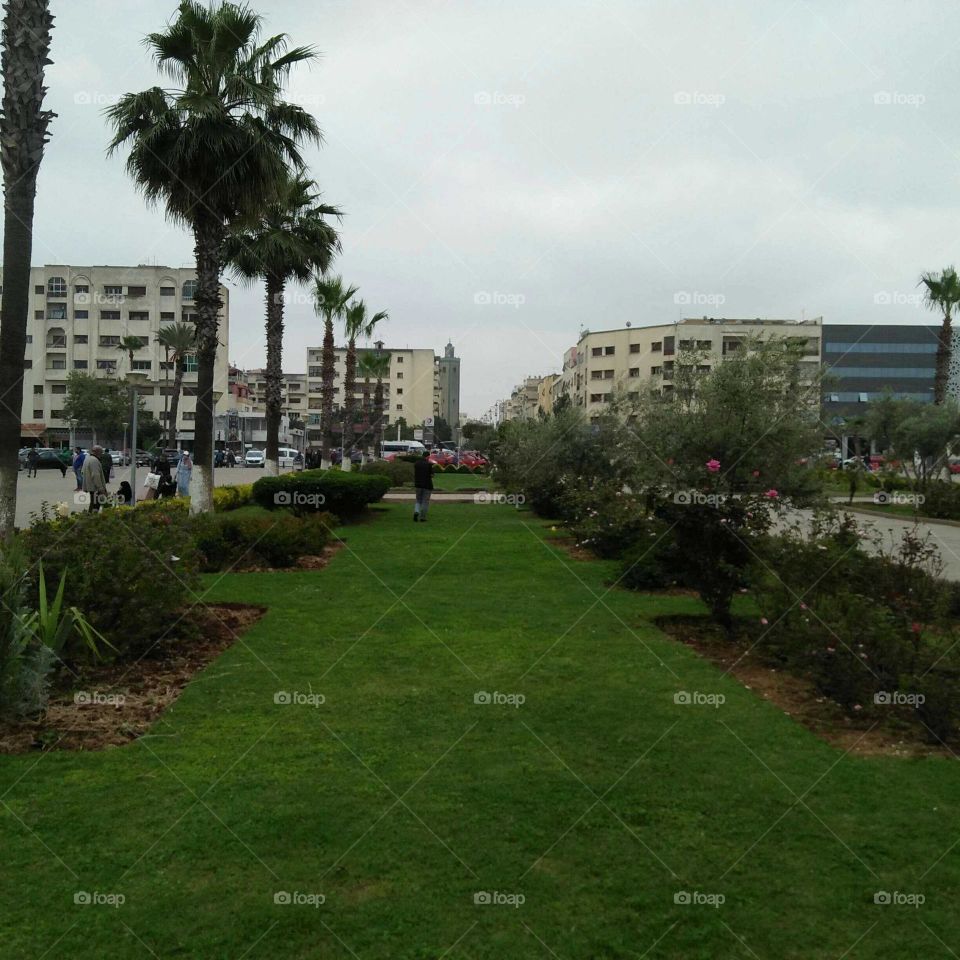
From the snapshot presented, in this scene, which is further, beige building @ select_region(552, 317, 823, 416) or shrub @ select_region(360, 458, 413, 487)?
beige building @ select_region(552, 317, 823, 416)

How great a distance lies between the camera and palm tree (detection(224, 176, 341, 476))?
978 inches

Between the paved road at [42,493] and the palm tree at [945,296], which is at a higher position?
the palm tree at [945,296]

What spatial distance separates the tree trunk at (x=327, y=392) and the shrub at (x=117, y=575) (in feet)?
87.2

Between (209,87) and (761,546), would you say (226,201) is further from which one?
(761,546)

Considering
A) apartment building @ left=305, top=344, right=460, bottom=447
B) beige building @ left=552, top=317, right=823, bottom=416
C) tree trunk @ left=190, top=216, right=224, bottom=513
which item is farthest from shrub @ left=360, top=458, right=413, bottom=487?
apartment building @ left=305, top=344, right=460, bottom=447

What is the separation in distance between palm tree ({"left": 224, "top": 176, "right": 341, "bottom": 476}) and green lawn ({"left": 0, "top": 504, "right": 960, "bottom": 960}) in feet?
63.9

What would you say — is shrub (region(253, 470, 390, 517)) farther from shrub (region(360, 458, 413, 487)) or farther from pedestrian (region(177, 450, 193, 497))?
shrub (region(360, 458, 413, 487))

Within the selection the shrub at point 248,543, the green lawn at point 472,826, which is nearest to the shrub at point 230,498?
the shrub at point 248,543

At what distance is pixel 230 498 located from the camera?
2198 cm

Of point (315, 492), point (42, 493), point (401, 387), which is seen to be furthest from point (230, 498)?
point (401, 387)

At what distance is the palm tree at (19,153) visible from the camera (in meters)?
8.98

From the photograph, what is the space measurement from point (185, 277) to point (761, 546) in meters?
86.7

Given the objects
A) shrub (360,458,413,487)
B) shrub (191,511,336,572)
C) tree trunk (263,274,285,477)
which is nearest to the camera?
shrub (191,511,336,572)

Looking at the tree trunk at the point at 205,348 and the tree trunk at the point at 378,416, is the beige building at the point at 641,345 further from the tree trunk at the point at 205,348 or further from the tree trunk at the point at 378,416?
the tree trunk at the point at 205,348
